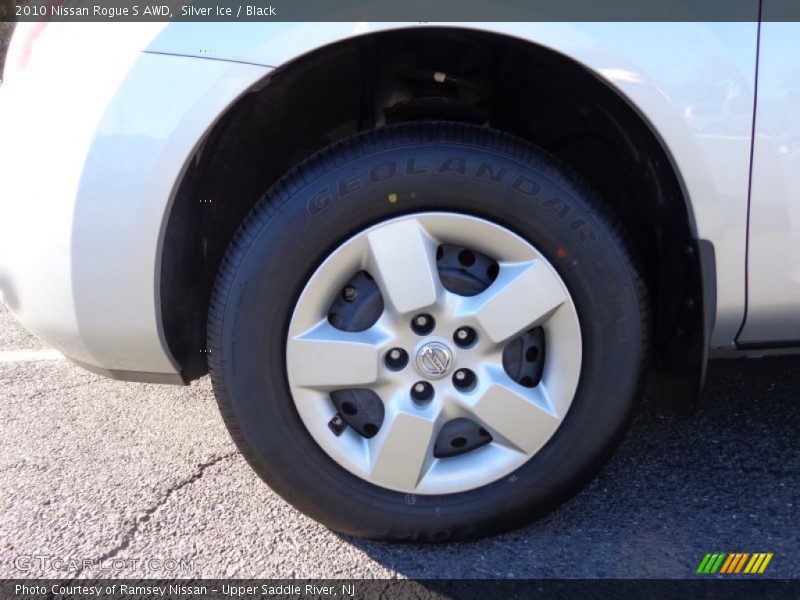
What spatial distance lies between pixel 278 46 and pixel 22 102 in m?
0.59

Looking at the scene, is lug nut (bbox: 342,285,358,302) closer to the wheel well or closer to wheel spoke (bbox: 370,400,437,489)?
wheel spoke (bbox: 370,400,437,489)

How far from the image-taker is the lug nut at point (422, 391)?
A: 1608mm

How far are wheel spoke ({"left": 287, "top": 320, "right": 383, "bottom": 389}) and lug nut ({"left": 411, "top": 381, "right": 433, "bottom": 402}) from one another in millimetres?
100

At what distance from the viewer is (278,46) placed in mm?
1427

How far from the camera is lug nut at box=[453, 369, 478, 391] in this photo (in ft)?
5.30

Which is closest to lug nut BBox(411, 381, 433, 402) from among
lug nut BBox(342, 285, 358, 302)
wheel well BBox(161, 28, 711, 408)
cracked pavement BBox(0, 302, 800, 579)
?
lug nut BBox(342, 285, 358, 302)

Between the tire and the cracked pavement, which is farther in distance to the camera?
the cracked pavement

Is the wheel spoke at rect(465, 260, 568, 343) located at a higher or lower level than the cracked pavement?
higher

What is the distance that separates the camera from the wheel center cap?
1575mm
